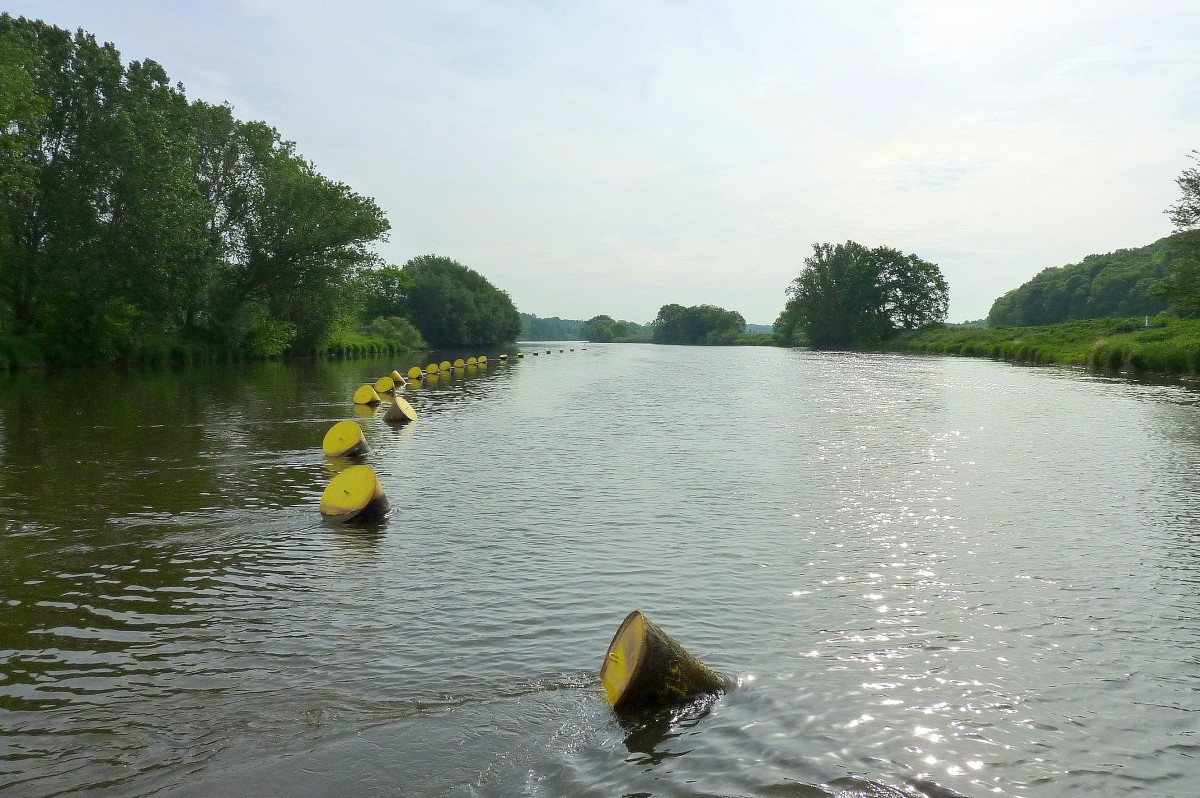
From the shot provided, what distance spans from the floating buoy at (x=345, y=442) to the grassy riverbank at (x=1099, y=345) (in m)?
37.8

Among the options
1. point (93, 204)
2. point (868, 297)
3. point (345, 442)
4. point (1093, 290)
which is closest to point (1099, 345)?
point (345, 442)

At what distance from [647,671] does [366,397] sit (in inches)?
1004

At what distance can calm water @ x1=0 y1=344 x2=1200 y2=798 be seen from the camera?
518 centimetres

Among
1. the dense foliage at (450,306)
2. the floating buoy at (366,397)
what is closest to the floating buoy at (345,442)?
the floating buoy at (366,397)

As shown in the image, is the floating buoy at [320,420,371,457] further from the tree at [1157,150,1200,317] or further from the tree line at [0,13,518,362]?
the tree at [1157,150,1200,317]

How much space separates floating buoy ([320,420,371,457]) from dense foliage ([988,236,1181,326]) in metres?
103

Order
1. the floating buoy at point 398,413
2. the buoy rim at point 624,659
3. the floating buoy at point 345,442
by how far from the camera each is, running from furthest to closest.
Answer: the floating buoy at point 398,413 < the floating buoy at point 345,442 < the buoy rim at point 624,659

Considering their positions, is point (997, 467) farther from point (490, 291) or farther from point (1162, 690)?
point (490, 291)

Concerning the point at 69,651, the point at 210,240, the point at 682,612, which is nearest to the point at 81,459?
the point at 69,651

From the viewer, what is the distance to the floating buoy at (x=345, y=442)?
57.1ft

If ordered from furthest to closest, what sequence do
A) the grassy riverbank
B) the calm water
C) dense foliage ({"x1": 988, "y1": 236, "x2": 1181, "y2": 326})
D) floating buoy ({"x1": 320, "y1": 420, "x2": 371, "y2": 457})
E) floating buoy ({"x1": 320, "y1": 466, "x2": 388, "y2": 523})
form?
dense foliage ({"x1": 988, "y1": 236, "x2": 1181, "y2": 326}) < the grassy riverbank < floating buoy ({"x1": 320, "y1": 420, "x2": 371, "y2": 457}) < floating buoy ({"x1": 320, "y1": 466, "x2": 388, "y2": 523}) < the calm water

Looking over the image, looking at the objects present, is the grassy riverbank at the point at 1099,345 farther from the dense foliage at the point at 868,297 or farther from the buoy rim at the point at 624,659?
the buoy rim at the point at 624,659

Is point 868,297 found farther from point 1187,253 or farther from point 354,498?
point 354,498

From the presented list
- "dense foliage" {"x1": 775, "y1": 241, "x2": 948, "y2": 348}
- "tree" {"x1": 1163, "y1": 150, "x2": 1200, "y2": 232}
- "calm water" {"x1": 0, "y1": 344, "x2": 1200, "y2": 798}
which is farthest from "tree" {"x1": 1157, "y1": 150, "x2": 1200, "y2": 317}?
"dense foliage" {"x1": 775, "y1": 241, "x2": 948, "y2": 348}
